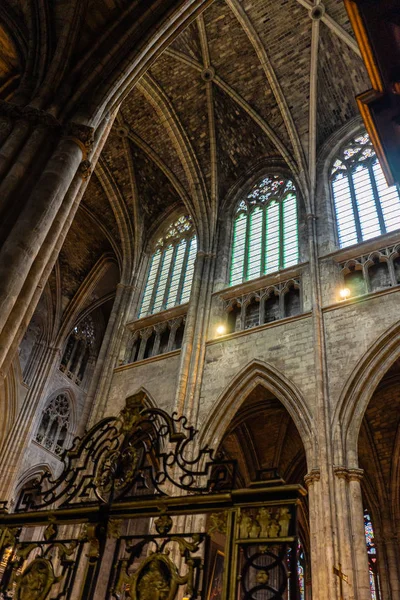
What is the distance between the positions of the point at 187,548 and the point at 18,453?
44.9 ft

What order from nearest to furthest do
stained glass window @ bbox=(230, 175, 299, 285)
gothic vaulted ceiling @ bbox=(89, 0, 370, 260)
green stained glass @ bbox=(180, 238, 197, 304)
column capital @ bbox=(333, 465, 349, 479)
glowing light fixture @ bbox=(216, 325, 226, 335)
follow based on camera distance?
1. column capital @ bbox=(333, 465, 349, 479)
2. glowing light fixture @ bbox=(216, 325, 226, 335)
3. stained glass window @ bbox=(230, 175, 299, 285)
4. gothic vaulted ceiling @ bbox=(89, 0, 370, 260)
5. green stained glass @ bbox=(180, 238, 197, 304)

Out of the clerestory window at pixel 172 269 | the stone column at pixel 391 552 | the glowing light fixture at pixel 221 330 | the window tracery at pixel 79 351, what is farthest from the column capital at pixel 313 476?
the window tracery at pixel 79 351

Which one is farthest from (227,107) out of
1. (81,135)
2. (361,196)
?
(81,135)


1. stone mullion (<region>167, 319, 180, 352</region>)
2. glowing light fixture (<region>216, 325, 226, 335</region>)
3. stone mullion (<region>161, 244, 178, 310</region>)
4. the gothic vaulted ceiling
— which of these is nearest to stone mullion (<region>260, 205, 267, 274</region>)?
the gothic vaulted ceiling

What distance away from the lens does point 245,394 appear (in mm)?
10984

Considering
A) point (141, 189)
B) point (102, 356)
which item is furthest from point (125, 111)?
point (102, 356)

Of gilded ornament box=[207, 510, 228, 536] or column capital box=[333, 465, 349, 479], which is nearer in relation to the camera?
gilded ornament box=[207, 510, 228, 536]

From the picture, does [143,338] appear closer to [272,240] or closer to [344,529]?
[272,240]

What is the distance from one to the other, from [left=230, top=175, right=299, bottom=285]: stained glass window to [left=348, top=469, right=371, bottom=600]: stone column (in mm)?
6106

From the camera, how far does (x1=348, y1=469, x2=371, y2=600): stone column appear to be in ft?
23.7

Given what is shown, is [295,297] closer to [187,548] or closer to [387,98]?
[387,98]

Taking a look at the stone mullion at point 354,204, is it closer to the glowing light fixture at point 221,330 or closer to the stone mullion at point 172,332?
the glowing light fixture at point 221,330

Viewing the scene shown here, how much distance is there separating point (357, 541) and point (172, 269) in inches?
389

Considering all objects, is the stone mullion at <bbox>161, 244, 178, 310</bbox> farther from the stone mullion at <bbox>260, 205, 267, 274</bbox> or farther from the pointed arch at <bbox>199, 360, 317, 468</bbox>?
the pointed arch at <bbox>199, 360, 317, 468</bbox>
